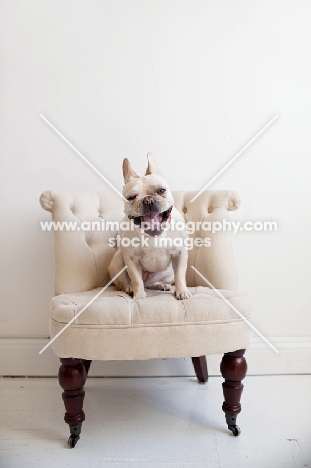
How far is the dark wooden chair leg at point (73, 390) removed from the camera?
4.87 ft

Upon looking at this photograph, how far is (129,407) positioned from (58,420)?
12.8 inches

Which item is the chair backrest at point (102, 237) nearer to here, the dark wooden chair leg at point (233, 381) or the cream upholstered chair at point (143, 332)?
the cream upholstered chair at point (143, 332)

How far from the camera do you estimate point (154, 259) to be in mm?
1706

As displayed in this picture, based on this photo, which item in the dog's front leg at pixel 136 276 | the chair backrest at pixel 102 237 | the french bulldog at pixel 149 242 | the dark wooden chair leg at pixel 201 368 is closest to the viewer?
the french bulldog at pixel 149 242

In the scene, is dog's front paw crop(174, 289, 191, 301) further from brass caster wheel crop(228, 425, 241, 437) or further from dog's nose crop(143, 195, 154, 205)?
brass caster wheel crop(228, 425, 241, 437)

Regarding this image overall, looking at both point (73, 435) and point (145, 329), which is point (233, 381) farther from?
point (73, 435)

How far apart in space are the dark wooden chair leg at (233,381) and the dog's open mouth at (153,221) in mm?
564

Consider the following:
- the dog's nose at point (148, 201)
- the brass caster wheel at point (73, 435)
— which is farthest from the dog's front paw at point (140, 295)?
the brass caster wheel at point (73, 435)

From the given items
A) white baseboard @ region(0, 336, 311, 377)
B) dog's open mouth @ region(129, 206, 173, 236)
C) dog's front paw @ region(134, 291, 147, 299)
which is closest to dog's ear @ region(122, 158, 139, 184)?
dog's open mouth @ region(129, 206, 173, 236)

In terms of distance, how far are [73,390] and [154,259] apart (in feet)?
1.97

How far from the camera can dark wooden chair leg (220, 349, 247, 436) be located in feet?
5.11

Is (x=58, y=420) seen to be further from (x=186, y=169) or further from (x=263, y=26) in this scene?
(x=263, y=26)

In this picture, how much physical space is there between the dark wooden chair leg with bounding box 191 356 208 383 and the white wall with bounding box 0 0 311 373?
1.42ft

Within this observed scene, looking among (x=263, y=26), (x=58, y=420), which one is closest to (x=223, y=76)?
(x=263, y=26)
